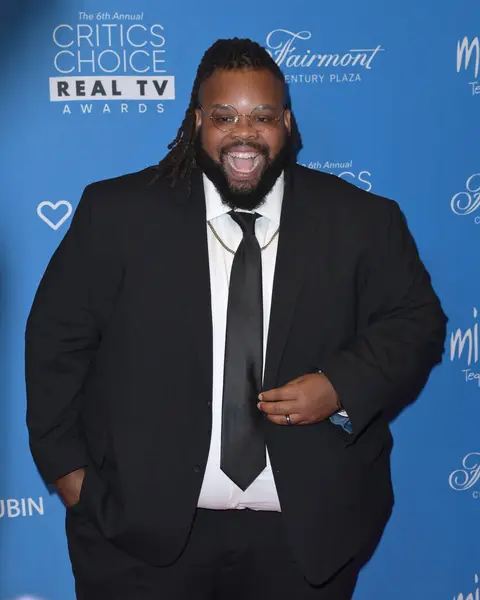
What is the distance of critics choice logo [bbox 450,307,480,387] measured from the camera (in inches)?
107

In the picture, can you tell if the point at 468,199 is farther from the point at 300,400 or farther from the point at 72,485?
the point at 72,485

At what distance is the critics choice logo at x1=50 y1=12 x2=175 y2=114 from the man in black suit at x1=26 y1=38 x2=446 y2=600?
35 cm

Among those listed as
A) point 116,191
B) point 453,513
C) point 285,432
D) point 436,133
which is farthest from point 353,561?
point 436,133

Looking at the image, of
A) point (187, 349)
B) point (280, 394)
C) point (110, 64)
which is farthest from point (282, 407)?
point (110, 64)

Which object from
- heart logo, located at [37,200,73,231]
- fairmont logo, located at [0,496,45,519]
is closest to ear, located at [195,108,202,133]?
heart logo, located at [37,200,73,231]

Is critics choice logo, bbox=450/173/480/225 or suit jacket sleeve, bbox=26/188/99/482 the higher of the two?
critics choice logo, bbox=450/173/480/225

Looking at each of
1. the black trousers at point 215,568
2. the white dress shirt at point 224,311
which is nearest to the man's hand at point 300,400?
the white dress shirt at point 224,311

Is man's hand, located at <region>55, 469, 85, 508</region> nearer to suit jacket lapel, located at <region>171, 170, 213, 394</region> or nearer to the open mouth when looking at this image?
suit jacket lapel, located at <region>171, 170, 213, 394</region>

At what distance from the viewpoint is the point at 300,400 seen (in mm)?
1905

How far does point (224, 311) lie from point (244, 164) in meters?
0.37

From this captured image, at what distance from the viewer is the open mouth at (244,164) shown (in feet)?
6.34

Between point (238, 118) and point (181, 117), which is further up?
point (181, 117)

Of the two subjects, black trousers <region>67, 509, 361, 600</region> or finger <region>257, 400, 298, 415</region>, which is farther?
black trousers <region>67, 509, 361, 600</region>

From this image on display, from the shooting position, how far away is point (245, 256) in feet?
6.39
